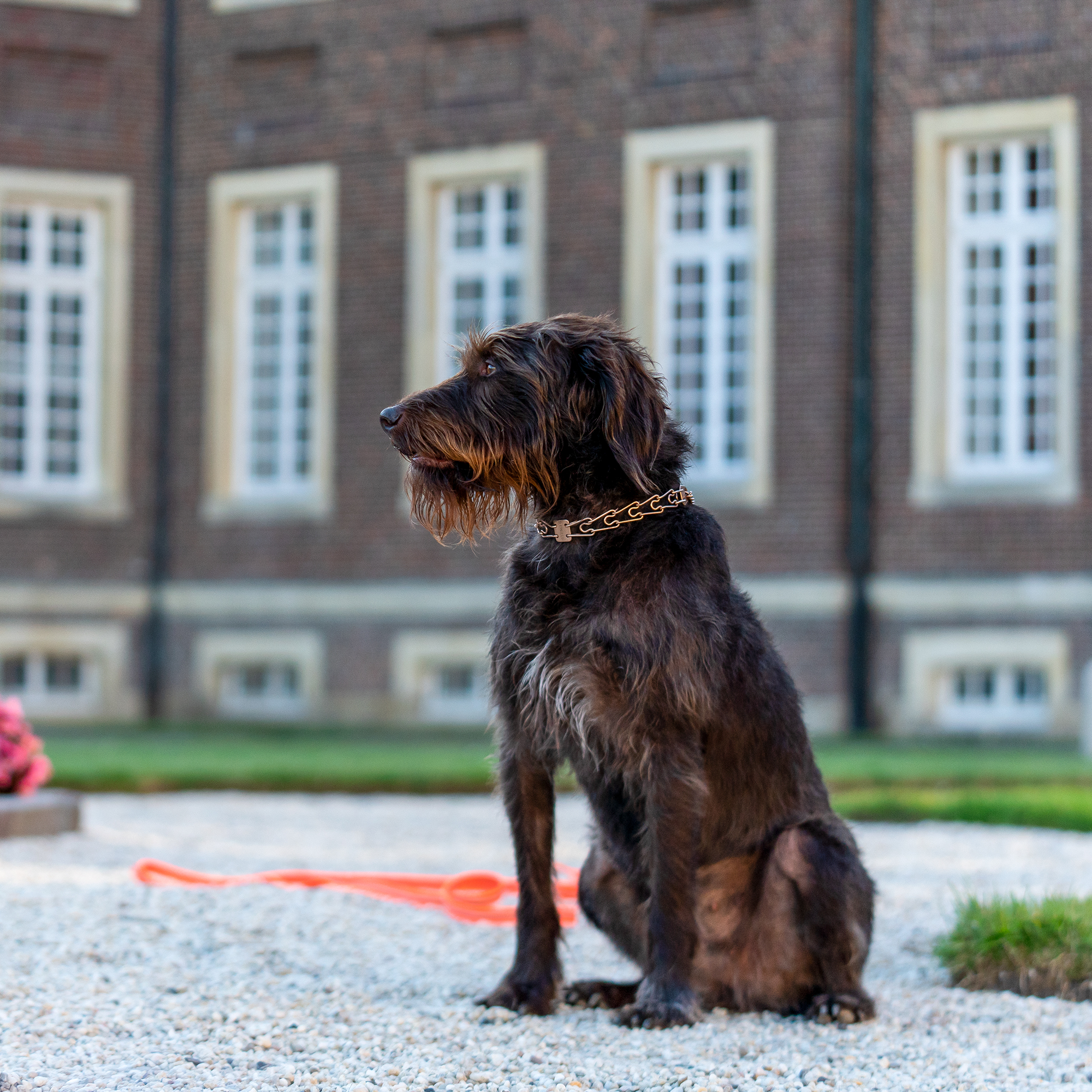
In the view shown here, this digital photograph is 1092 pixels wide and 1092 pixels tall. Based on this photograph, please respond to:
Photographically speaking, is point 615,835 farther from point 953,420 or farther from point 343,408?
point 343,408

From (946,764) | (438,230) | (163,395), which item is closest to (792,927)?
(946,764)

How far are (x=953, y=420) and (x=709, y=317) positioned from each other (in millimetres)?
2568

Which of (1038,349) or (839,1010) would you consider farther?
(1038,349)

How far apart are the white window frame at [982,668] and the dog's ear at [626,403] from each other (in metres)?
10.7

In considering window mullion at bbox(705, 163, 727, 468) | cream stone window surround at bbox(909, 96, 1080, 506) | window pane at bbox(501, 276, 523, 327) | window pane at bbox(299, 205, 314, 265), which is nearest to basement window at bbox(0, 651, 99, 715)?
window pane at bbox(299, 205, 314, 265)

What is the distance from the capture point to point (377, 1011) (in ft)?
13.3

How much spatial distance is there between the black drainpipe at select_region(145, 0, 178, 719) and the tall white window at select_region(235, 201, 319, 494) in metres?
0.76

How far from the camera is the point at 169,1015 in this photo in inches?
153

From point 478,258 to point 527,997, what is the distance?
1290 cm

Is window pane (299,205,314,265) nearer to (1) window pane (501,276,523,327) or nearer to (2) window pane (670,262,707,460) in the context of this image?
(1) window pane (501,276,523,327)

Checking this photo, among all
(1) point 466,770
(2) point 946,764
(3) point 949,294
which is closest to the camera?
(1) point 466,770

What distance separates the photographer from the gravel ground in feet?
11.3

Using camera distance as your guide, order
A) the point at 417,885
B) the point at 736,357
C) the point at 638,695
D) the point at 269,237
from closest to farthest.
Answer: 1. the point at 638,695
2. the point at 417,885
3. the point at 736,357
4. the point at 269,237

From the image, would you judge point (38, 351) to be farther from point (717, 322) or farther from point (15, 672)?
point (717, 322)
